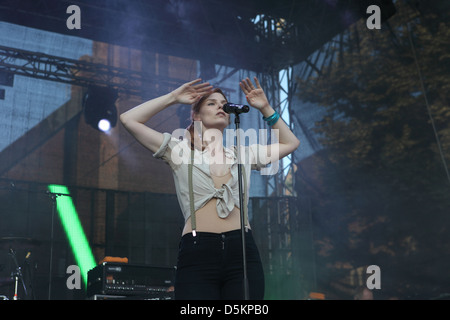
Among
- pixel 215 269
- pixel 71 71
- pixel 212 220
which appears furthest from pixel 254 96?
pixel 71 71

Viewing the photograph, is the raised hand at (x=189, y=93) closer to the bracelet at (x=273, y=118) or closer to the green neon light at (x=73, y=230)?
the bracelet at (x=273, y=118)

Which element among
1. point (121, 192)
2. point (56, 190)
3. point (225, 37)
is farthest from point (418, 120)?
point (56, 190)

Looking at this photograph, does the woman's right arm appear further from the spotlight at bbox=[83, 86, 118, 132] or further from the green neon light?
the green neon light

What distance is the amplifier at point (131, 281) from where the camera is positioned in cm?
486

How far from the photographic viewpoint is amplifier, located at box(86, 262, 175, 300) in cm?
486

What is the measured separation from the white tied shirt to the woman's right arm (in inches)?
1.8

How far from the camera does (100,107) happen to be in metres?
7.99

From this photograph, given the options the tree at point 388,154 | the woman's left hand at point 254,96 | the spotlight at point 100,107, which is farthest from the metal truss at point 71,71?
the woman's left hand at point 254,96

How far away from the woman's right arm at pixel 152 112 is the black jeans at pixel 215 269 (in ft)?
1.36

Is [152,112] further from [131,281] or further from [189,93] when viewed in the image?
[131,281]

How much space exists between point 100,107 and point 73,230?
2070mm

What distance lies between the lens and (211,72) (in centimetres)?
830

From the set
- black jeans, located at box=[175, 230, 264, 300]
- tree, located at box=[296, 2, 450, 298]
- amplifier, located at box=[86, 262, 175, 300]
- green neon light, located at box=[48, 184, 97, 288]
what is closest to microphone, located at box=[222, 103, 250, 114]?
black jeans, located at box=[175, 230, 264, 300]
